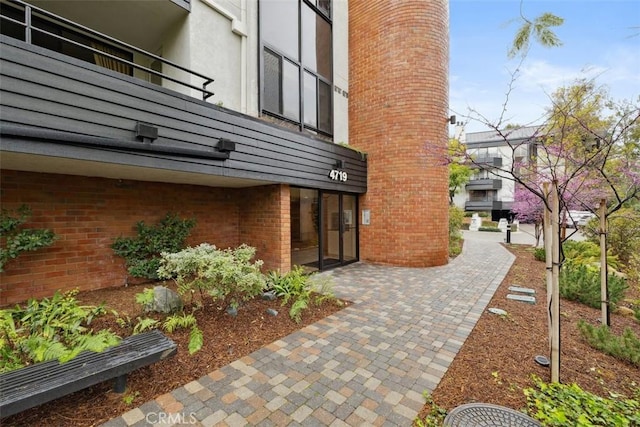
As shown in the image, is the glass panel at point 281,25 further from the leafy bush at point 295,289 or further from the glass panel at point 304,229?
the leafy bush at point 295,289

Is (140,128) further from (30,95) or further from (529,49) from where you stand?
(529,49)

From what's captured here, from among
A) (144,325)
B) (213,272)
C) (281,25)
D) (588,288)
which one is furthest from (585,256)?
(144,325)

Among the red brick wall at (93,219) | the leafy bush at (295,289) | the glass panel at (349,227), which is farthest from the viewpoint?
the glass panel at (349,227)

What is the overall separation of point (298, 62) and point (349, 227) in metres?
5.16

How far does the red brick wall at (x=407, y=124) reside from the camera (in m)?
7.98

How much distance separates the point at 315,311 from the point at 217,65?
213 inches

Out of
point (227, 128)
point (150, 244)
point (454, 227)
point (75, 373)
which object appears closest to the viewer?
point (75, 373)

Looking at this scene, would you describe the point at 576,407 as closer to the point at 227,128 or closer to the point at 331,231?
the point at 227,128

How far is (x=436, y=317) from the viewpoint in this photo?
14.7 ft

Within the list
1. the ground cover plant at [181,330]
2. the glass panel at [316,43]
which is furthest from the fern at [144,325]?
the glass panel at [316,43]

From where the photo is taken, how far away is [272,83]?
6.62 metres

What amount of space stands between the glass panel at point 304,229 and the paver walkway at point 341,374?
2.59 meters

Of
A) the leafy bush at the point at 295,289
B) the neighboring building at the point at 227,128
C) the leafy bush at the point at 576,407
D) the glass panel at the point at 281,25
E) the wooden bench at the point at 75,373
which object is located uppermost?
the glass panel at the point at 281,25

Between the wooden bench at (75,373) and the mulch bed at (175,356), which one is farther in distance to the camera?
Result: the mulch bed at (175,356)
